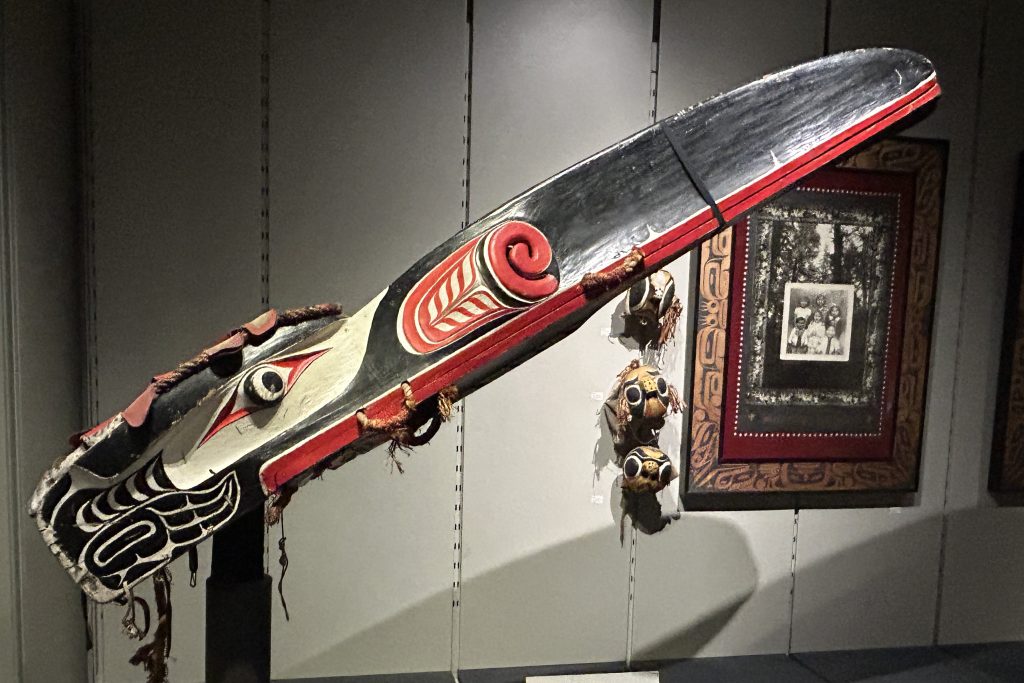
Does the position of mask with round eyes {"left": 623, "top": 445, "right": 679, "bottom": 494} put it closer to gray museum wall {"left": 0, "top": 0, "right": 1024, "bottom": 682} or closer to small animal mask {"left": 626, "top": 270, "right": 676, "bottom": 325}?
gray museum wall {"left": 0, "top": 0, "right": 1024, "bottom": 682}

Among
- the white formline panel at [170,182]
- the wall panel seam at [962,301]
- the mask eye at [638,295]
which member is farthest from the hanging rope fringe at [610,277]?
the wall panel seam at [962,301]

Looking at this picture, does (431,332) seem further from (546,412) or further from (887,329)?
(887,329)

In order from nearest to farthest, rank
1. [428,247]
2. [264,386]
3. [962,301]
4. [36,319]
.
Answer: [264,386], [36,319], [428,247], [962,301]

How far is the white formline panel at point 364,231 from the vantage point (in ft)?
4.72

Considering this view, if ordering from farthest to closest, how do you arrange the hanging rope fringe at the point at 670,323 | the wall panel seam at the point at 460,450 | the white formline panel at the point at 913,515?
the white formline panel at the point at 913,515 → the hanging rope fringe at the point at 670,323 → the wall panel seam at the point at 460,450

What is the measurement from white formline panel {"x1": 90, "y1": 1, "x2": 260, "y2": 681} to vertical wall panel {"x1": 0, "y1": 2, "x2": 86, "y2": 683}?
6 centimetres

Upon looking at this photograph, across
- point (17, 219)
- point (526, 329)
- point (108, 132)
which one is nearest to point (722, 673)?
point (526, 329)

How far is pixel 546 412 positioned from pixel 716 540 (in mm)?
616

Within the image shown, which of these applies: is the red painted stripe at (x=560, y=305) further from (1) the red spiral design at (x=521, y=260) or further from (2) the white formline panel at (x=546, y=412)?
(2) the white formline panel at (x=546, y=412)

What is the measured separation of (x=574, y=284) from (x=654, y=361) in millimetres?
811

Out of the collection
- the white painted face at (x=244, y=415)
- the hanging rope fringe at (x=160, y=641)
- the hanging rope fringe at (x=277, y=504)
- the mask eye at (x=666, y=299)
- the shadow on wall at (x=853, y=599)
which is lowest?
the shadow on wall at (x=853, y=599)

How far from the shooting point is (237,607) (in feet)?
2.86

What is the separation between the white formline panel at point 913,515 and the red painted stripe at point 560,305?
3.15ft

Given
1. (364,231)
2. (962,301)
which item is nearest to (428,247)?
(364,231)
